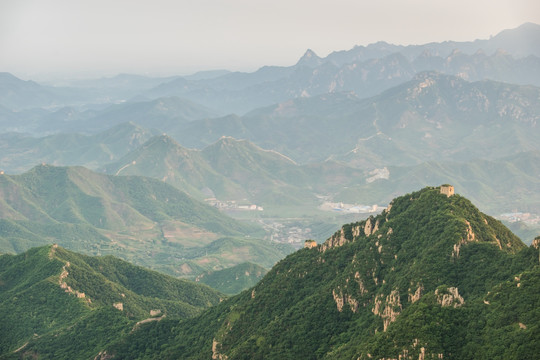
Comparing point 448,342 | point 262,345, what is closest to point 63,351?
point 262,345

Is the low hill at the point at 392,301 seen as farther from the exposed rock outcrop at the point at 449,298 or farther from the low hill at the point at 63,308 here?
the low hill at the point at 63,308

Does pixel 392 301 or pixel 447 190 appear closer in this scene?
pixel 392 301

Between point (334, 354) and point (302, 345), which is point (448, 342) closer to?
point (334, 354)

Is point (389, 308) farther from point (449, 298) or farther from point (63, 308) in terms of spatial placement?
point (63, 308)

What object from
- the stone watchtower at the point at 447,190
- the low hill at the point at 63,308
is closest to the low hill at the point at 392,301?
the stone watchtower at the point at 447,190

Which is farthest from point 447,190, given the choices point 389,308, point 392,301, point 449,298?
point 449,298
